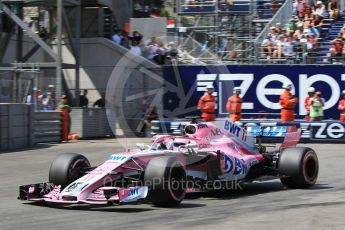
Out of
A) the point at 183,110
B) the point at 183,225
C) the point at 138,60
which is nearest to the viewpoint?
the point at 183,225

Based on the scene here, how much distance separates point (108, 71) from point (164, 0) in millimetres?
18201

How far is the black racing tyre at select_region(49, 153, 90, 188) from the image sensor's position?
388 inches

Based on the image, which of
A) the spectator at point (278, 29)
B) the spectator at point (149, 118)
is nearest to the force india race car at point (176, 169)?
the spectator at point (149, 118)

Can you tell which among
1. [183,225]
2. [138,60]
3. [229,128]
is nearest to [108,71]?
[138,60]

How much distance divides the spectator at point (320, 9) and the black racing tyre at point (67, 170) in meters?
17.6

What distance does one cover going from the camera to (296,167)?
10781 millimetres

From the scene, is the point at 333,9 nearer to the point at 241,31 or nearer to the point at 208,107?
the point at 241,31

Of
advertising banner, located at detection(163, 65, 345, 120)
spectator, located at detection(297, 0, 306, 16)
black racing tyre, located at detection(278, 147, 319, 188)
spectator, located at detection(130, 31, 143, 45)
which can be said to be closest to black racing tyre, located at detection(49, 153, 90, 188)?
black racing tyre, located at detection(278, 147, 319, 188)

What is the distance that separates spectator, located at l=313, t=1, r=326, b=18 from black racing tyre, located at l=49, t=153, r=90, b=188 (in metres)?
17.6

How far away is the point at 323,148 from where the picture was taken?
63.1 feet

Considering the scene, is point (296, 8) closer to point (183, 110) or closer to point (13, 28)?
point (183, 110)

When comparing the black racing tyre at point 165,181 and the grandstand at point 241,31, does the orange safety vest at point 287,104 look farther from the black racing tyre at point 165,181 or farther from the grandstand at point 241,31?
the black racing tyre at point 165,181

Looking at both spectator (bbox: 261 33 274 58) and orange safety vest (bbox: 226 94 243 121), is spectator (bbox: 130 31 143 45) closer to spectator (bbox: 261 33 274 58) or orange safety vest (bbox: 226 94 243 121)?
spectator (bbox: 261 33 274 58)

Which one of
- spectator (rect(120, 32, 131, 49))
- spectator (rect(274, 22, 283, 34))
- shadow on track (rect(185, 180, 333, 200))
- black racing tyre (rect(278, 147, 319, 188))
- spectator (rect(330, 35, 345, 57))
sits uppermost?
spectator (rect(274, 22, 283, 34))
